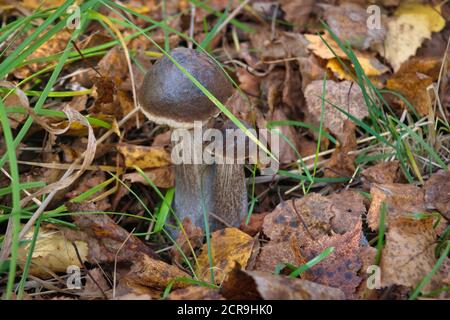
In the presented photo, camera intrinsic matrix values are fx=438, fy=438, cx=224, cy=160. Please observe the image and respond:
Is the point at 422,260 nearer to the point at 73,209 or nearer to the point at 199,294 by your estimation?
the point at 199,294

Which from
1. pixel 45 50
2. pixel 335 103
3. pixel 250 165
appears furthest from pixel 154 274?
pixel 45 50

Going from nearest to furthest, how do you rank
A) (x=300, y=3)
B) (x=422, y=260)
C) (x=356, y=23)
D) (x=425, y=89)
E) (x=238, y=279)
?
(x=238, y=279)
(x=422, y=260)
(x=425, y=89)
(x=356, y=23)
(x=300, y=3)

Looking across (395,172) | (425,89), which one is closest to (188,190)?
(395,172)

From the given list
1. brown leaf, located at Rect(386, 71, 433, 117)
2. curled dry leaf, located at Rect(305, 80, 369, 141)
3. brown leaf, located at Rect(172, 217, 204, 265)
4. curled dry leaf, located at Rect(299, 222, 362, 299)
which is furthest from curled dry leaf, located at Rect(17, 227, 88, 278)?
brown leaf, located at Rect(386, 71, 433, 117)

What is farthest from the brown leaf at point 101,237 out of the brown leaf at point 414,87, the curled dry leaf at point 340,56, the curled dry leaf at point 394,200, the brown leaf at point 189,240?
the brown leaf at point 414,87

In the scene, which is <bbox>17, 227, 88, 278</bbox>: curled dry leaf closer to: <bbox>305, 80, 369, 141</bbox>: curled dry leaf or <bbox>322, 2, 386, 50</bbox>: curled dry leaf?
<bbox>305, 80, 369, 141</bbox>: curled dry leaf

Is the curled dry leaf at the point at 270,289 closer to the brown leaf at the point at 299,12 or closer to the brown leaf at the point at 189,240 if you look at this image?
the brown leaf at the point at 189,240
